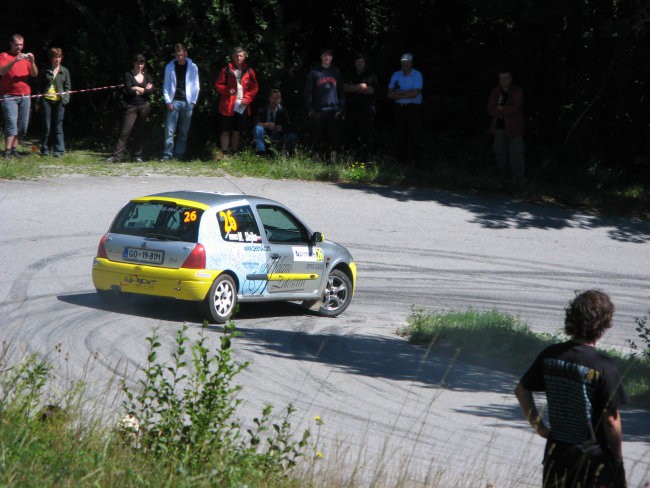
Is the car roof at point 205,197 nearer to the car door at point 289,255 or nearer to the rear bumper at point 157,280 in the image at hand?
the car door at point 289,255

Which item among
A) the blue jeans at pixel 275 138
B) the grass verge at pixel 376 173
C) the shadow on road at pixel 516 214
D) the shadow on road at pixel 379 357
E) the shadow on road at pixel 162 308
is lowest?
the shadow on road at pixel 162 308

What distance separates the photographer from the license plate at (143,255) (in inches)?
530

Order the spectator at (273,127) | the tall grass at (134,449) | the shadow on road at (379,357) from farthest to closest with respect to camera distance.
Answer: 1. the spectator at (273,127)
2. the shadow on road at (379,357)
3. the tall grass at (134,449)

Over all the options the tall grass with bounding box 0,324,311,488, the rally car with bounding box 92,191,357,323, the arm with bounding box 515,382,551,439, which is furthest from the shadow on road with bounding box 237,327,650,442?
the tall grass with bounding box 0,324,311,488

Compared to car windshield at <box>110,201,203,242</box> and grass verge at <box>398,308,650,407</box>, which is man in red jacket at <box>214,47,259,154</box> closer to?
car windshield at <box>110,201,203,242</box>

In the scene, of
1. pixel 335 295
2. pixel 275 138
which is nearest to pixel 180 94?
pixel 275 138

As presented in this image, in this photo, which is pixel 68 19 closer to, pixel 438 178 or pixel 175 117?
pixel 175 117

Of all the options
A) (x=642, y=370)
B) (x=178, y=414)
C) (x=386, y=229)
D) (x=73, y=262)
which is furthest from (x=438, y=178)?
(x=178, y=414)

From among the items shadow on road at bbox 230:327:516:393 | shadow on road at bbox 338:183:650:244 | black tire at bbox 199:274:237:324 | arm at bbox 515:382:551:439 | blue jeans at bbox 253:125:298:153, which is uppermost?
blue jeans at bbox 253:125:298:153

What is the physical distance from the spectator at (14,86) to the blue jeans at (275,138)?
4.90 m

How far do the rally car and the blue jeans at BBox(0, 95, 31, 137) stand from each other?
899cm

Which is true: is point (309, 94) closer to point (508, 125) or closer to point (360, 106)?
point (360, 106)

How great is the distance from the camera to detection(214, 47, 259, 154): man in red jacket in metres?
23.3

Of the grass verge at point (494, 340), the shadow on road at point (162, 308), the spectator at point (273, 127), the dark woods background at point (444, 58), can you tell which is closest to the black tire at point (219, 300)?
the shadow on road at point (162, 308)
